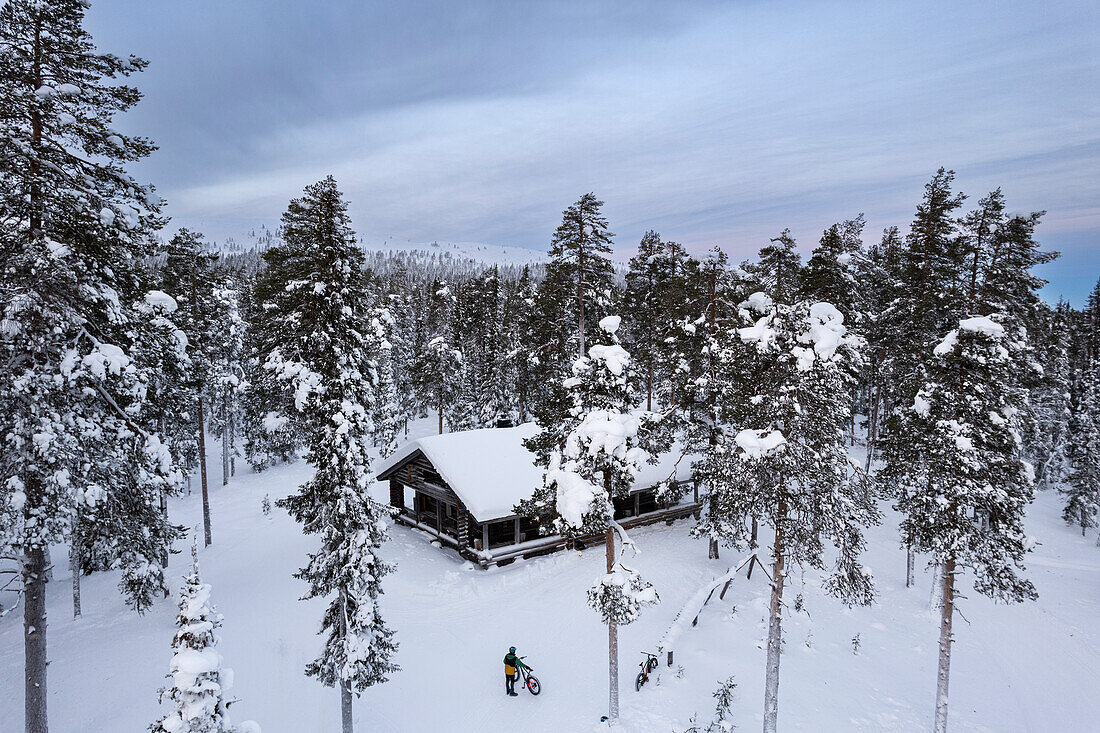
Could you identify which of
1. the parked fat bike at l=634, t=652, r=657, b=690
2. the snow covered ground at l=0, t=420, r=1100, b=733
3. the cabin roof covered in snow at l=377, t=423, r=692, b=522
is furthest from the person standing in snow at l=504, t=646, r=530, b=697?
the cabin roof covered in snow at l=377, t=423, r=692, b=522

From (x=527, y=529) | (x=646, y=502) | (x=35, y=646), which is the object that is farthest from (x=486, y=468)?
(x=35, y=646)

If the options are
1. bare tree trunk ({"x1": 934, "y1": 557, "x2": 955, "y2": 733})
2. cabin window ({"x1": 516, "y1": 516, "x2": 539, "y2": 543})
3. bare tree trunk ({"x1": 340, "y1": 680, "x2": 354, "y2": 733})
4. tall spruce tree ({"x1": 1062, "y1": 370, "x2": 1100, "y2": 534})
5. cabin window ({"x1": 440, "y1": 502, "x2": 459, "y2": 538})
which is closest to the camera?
bare tree trunk ({"x1": 340, "y1": 680, "x2": 354, "y2": 733})

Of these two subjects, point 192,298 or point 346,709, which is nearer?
point 346,709

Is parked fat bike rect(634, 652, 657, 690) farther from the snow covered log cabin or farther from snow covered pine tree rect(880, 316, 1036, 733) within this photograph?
snow covered pine tree rect(880, 316, 1036, 733)

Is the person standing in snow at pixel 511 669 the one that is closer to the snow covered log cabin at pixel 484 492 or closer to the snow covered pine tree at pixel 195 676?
the snow covered log cabin at pixel 484 492

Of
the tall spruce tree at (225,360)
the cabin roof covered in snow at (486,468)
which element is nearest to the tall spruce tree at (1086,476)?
the cabin roof covered in snow at (486,468)

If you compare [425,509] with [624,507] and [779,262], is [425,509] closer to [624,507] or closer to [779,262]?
[624,507]

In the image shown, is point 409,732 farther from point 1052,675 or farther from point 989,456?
point 1052,675

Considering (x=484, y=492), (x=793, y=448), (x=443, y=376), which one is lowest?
(x=484, y=492)
